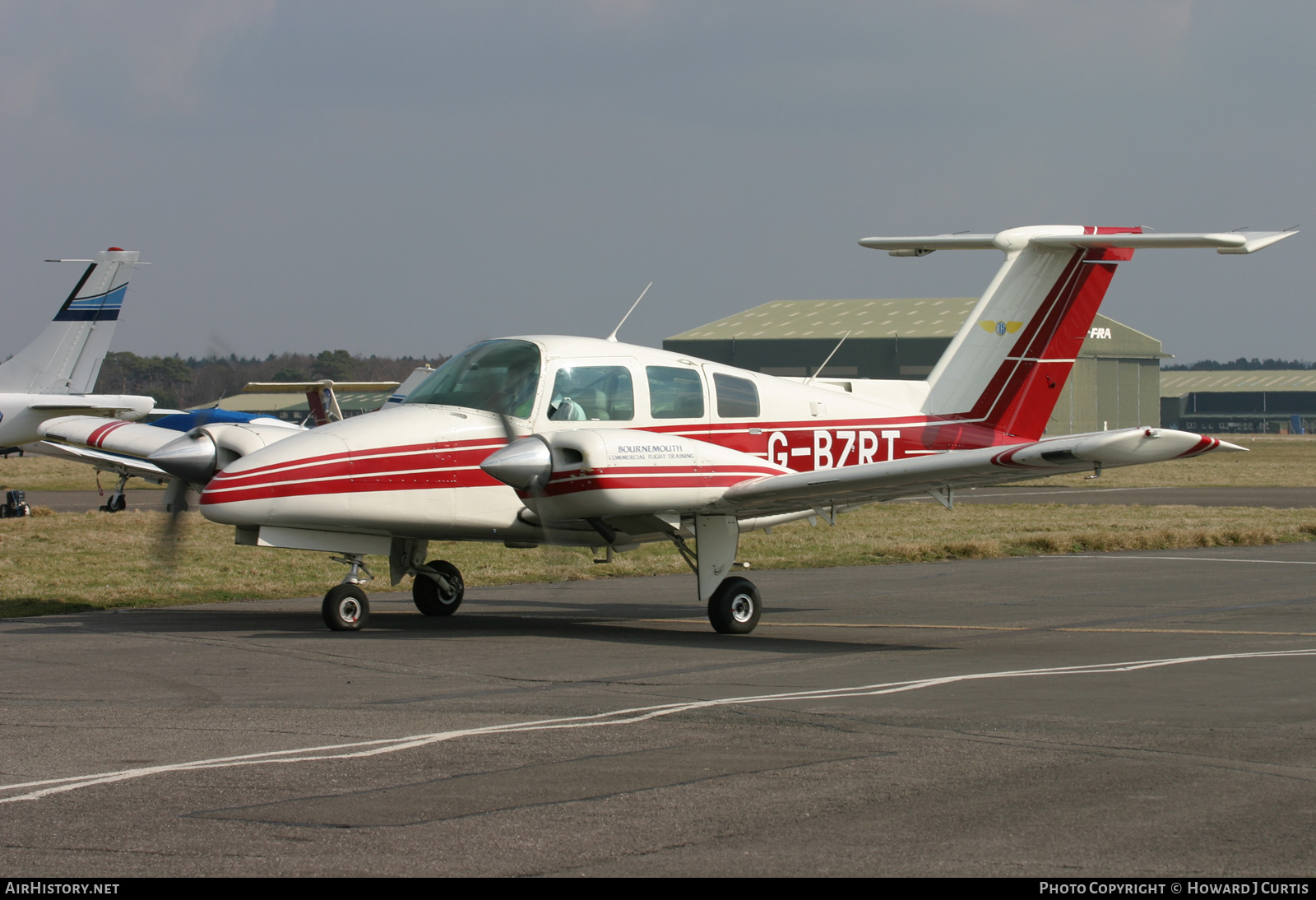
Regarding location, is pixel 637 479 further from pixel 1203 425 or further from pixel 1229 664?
pixel 1203 425

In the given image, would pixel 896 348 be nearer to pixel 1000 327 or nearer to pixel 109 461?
pixel 109 461

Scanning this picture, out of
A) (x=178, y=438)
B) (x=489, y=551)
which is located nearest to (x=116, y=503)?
(x=489, y=551)

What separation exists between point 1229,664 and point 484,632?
7137 millimetres

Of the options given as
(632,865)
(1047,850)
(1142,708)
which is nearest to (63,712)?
(632,865)

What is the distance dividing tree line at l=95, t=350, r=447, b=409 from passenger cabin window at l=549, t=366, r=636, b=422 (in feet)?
6.26

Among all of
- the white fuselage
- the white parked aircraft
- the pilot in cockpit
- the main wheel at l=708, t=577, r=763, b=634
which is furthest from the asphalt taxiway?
the white parked aircraft

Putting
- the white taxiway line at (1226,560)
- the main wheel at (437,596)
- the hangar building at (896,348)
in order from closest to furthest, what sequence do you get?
the main wheel at (437,596) → the white taxiway line at (1226,560) → the hangar building at (896,348)

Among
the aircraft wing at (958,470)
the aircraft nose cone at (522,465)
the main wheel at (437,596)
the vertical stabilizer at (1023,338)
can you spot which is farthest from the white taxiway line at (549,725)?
the main wheel at (437,596)

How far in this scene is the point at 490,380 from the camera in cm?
1338

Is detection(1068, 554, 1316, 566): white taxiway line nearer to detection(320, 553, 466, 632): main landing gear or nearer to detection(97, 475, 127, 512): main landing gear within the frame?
detection(320, 553, 466, 632): main landing gear

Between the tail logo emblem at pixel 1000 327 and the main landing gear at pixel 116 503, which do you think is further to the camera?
the main landing gear at pixel 116 503

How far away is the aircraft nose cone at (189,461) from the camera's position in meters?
13.6

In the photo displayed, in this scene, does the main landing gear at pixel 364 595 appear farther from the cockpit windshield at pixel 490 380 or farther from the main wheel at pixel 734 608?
the main wheel at pixel 734 608

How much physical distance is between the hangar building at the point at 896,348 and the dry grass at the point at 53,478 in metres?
36.4
